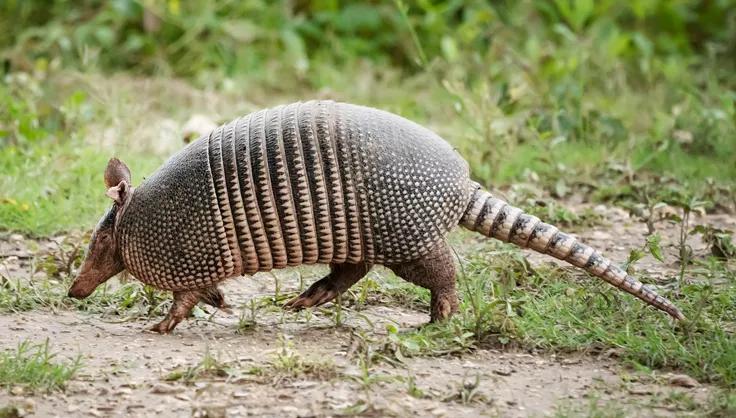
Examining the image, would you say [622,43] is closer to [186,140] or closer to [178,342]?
[186,140]

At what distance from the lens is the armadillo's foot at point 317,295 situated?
6.66 metres

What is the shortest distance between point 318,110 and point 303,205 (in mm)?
554

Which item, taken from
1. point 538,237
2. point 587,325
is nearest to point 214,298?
point 538,237

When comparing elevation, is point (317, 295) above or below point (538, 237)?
below

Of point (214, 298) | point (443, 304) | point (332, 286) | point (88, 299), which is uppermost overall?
point (443, 304)

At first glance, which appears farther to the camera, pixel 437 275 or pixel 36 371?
pixel 437 275

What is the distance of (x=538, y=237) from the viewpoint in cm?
621

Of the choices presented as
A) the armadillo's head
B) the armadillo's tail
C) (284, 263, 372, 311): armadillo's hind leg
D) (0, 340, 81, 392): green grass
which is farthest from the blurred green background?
(0, 340, 81, 392): green grass

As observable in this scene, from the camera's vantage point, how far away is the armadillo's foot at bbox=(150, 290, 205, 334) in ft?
20.8

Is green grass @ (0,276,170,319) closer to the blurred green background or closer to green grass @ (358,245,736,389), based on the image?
the blurred green background

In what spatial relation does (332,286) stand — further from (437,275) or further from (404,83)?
(404,83)

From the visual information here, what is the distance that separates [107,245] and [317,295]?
1264 millimetres

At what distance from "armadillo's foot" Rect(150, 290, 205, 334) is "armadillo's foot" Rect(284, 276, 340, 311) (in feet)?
2.23

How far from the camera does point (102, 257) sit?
6.43 m
